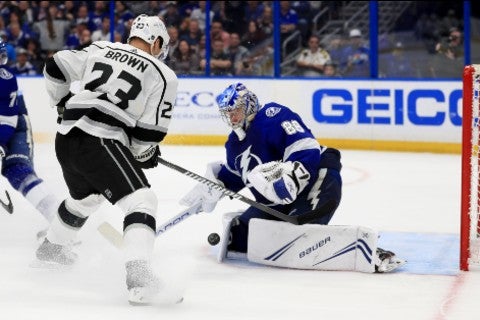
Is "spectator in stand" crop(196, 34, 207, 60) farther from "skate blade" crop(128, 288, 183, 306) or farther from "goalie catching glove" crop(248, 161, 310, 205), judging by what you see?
"skate blade" crop(128, 288, 183, 306)

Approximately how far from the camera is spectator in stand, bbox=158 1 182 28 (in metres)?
9.64

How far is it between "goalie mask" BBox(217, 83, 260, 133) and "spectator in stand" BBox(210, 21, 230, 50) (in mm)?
5366

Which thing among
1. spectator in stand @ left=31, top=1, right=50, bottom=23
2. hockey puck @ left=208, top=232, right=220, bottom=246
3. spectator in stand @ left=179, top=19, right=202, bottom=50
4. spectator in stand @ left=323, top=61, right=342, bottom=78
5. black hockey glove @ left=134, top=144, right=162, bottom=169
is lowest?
hockey puck @ left=208, top=232, right=220, bottom=246

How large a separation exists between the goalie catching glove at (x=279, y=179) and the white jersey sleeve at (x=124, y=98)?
0.50 metres

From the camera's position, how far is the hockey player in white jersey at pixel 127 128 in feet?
11.2

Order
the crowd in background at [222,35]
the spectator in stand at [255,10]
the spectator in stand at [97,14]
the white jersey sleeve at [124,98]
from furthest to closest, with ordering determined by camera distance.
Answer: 1. the spectator in stand at [97,14]
2. the spectator in stand at [255,10]
3. the crowd in background at [222,35]
4. the white jersey sleeve at [124,98]

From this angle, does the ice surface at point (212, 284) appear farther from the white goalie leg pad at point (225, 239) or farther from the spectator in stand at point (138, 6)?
the spectator in stand at point (138, 6)

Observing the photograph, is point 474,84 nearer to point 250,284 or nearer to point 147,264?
point 250,284

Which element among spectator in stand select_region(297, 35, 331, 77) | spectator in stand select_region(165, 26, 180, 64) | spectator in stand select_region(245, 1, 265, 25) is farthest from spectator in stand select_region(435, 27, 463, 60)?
spectator in stand select_region(165, 26, 180, 64)

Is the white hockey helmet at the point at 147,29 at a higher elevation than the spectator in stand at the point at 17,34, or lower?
lower

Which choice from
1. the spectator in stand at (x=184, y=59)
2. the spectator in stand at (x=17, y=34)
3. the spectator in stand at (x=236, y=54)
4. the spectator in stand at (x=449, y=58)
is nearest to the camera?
the spectator in stand at (x=449, y=58)

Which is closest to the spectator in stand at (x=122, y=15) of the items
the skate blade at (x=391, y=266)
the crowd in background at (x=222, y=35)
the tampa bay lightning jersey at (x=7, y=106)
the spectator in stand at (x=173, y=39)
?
the crowd in background at (x=222, y=35)

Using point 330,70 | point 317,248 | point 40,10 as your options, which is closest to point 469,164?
point 317,248

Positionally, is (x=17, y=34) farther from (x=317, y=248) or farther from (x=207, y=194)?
(x=317, y=248)
